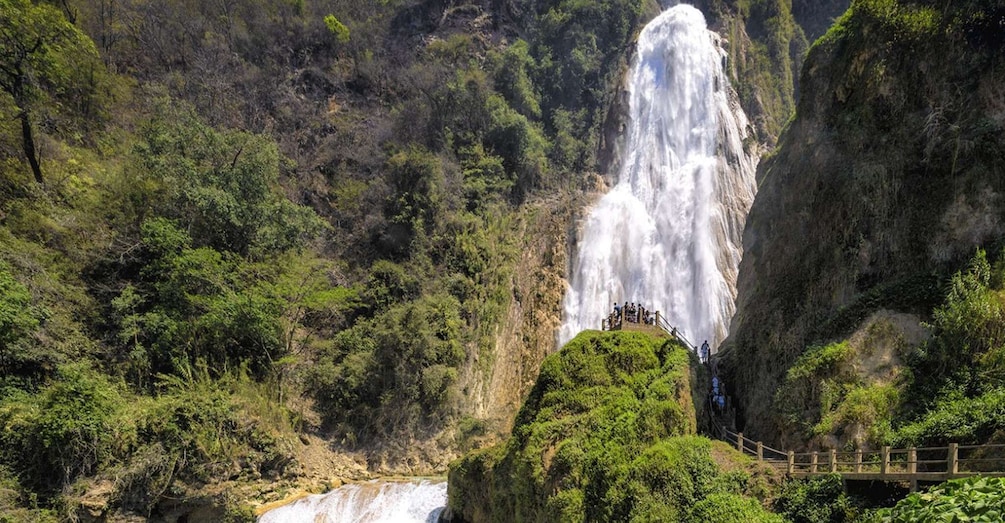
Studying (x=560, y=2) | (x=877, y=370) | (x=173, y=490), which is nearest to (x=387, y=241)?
(x=173, y=490)

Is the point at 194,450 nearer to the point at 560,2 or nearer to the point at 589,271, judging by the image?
the point at 589,271

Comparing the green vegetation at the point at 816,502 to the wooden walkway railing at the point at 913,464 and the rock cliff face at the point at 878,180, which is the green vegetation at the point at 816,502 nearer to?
the wooden walkway railing at the point at 913,464

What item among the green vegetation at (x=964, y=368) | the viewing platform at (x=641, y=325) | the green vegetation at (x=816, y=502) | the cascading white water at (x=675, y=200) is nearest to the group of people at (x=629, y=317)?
the viewing platform at (x=641, y=325)

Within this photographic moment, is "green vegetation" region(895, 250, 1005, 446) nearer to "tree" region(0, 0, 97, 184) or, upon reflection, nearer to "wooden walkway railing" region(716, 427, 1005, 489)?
"wooden walkway railing" region(716, 427, 1005, 489)

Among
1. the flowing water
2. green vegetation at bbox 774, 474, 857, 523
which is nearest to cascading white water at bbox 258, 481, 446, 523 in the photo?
green vegetation at bbox 774, 474, 857, 523

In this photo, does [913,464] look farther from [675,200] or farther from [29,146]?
[29,146]
